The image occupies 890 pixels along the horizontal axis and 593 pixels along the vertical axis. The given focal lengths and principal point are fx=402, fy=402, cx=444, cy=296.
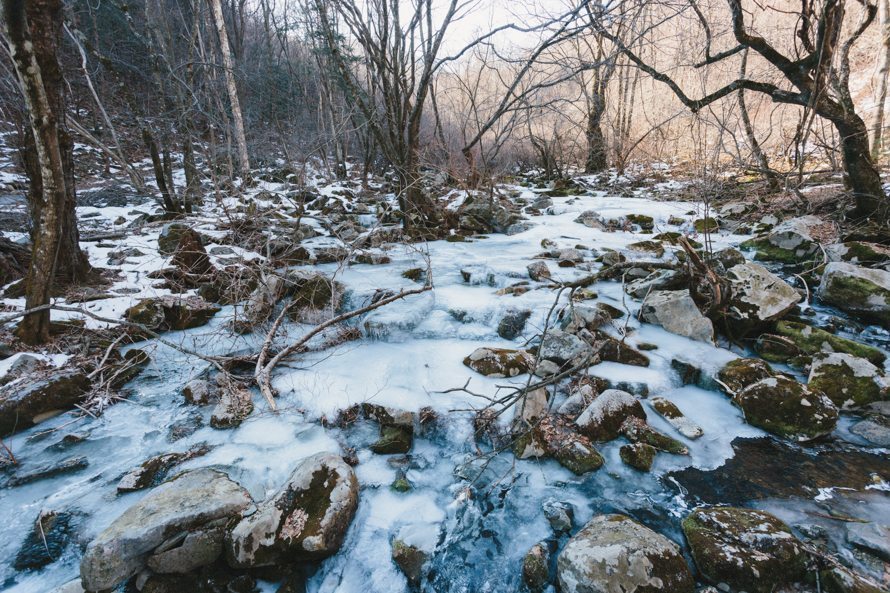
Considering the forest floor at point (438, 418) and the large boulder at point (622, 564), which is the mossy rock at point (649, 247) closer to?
the forest floor at point (438, 418)

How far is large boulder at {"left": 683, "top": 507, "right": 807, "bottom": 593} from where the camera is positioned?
208 centimetres

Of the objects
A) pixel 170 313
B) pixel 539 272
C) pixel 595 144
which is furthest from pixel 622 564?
pixel 595 144

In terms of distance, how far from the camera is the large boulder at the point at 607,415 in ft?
10.6

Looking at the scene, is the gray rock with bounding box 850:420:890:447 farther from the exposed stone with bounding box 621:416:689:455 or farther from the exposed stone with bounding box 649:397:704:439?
the exposed stone with bounding box 621:416:689:455

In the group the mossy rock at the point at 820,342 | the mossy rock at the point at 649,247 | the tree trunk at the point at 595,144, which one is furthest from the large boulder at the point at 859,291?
the tree trunk at the point at 595,144

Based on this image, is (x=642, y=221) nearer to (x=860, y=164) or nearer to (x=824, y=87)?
(x=860, y=164)

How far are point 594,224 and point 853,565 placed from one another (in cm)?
736

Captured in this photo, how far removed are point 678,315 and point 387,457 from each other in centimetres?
350

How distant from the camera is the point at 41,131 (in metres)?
3.52

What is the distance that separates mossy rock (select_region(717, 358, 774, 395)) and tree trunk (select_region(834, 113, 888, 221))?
420cm

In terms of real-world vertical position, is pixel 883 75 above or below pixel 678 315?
above

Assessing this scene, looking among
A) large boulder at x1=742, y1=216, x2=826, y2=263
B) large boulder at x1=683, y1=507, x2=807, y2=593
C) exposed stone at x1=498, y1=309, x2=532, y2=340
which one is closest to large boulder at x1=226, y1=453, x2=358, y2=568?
large boulder at x1=683, y1=507, x2=807, y2=593

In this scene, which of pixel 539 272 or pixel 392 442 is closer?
pixel 392 442

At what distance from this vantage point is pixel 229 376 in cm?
373
